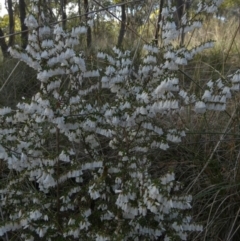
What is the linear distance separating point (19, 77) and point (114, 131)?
2441 mm

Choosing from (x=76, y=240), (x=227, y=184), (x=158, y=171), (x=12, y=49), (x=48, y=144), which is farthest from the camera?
(x=48, y=144)

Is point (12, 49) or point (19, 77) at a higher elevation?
point (12, 49)

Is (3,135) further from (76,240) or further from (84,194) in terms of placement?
(76,240)

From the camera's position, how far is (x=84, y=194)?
8.23 feet

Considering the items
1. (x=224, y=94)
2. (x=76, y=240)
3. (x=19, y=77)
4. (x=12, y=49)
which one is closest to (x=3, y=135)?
(x=12, y=49)

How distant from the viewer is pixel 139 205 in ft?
6.43

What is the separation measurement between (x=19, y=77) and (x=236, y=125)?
8.18ft

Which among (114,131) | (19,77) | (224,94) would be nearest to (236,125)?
(224,94)

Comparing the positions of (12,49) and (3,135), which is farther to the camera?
(3,135)

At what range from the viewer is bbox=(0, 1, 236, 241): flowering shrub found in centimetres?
211

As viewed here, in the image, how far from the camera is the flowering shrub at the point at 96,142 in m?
2.11

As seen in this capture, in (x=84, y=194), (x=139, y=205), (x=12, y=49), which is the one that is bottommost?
(x=84, y=194)

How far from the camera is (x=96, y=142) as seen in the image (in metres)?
2.59

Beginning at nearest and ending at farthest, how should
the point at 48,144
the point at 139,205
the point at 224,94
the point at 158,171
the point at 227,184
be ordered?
the point at 139,205, the point at 224,94, the point at 227,184, the point at 158,171, the point at 48,144
